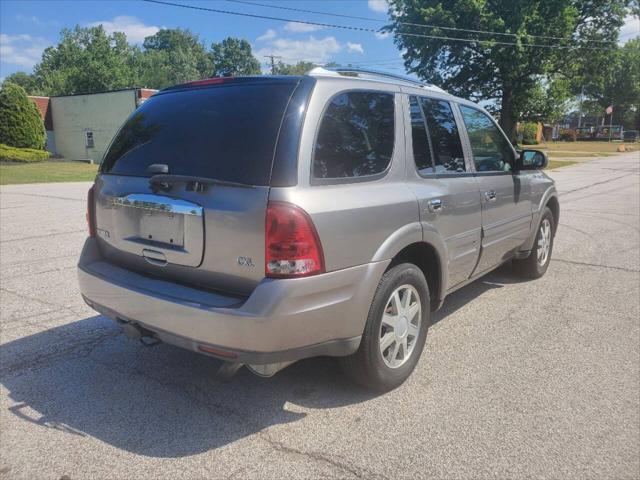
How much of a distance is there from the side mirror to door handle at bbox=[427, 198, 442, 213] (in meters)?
1.87

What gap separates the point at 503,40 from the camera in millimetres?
31188

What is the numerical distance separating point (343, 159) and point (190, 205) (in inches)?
35.0

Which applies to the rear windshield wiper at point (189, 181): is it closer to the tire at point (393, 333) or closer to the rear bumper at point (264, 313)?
the rear bumper at point (264, 313)

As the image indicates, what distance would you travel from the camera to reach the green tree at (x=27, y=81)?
76425 millimetres

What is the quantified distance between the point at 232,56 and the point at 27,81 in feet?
141

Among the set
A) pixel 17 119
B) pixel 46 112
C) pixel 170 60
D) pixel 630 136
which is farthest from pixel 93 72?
pixel 630 136

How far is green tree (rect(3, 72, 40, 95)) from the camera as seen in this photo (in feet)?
251

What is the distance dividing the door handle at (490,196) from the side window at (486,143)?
21cm

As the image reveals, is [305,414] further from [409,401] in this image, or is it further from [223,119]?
[223,119]

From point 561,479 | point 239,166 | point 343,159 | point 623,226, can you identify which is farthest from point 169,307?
point 623,226

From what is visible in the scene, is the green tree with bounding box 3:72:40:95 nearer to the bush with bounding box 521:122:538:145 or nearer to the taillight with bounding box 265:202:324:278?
the bush with bounding box 521:122:538:145

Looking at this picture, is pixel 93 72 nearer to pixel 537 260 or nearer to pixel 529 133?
pixel 529 133

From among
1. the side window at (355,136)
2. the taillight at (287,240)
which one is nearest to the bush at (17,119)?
the side window at (355,136)

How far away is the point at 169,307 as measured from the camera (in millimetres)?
2779
